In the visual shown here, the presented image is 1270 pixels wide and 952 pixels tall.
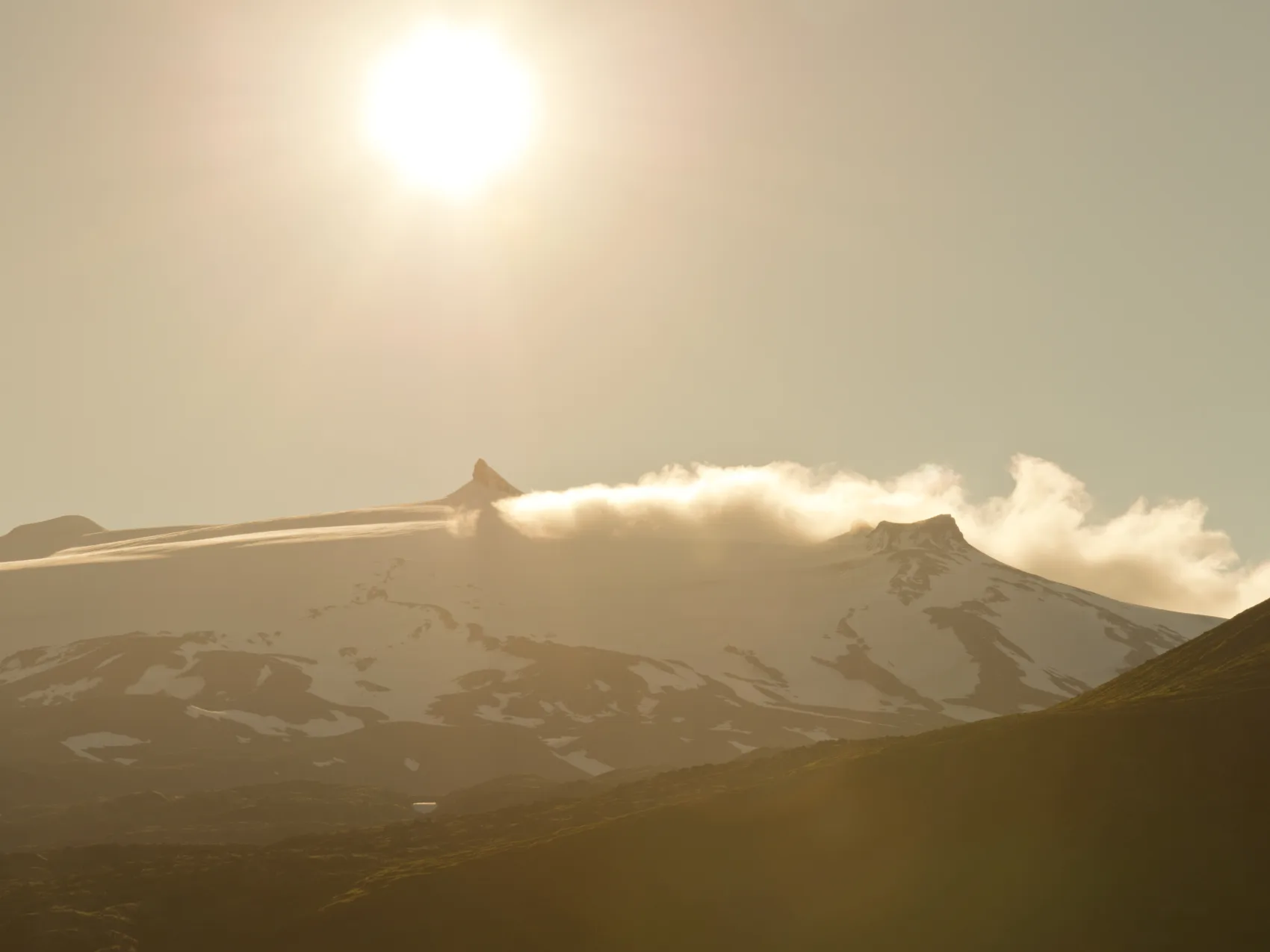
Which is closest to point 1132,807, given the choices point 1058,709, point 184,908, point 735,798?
point 1058,709

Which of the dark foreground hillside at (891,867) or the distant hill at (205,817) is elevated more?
the dark foreground hillside at (891,867)

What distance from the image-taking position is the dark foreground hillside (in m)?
53.2

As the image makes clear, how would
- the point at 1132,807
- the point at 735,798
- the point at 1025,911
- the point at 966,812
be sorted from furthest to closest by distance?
the point at 735,798 → the point at 966,812 → the point at 1132,807 → the point at 1025,911

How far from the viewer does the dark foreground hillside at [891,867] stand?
53250mm

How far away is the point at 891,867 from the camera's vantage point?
5950 centimetres

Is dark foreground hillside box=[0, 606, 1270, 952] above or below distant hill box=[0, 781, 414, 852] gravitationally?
above

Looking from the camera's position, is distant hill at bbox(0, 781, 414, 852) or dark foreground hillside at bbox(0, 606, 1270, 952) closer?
dark foreground hillside at bbox(0, 606, 1270, 952)

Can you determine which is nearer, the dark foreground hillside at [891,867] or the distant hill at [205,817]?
the dark foreground hillside at [891,867]

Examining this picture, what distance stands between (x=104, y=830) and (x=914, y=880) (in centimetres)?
12859

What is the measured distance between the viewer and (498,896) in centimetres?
6594

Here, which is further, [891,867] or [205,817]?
[205,817]

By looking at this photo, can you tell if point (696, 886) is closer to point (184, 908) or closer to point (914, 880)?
point (914, 880)

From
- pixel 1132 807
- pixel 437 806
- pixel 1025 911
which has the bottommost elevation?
pixel 437 806

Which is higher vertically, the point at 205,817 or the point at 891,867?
the point at 891,867
